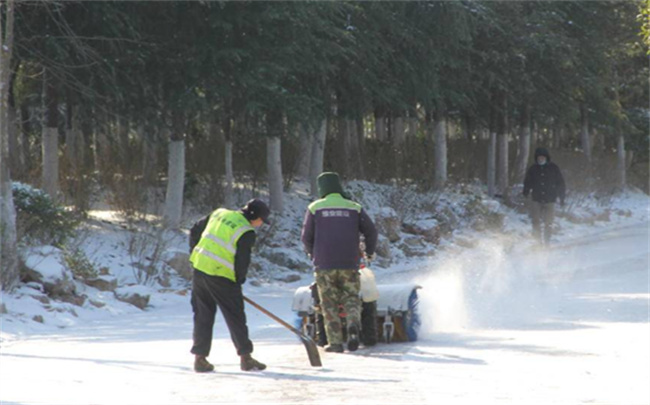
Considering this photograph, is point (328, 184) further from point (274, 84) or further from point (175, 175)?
point (175, 175)

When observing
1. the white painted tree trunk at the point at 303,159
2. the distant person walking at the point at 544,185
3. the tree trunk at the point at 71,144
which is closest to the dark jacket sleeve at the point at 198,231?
the tree trunk at the point at 71,144

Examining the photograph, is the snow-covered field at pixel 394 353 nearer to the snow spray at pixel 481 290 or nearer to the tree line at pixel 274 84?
the snow spray at pixel 481 290

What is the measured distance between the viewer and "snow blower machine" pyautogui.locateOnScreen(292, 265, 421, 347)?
43.3 feet

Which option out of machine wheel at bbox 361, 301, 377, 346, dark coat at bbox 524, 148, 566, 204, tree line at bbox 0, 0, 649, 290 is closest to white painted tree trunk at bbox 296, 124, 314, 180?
tree line at bbox 0, 0, 649, 290

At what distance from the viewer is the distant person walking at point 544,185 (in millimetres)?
25734

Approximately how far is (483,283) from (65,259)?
6543mm

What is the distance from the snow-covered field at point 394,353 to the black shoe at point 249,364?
13 cm

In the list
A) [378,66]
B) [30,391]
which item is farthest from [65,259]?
[378,66]

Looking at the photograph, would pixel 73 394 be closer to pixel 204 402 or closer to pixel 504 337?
pixel 204 402

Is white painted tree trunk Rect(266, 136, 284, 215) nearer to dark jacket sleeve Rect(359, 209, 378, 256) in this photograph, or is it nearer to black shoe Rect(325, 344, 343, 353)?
dark jacket sleeve Rect(359, 209, 378, 256)

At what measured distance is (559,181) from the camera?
25.8m

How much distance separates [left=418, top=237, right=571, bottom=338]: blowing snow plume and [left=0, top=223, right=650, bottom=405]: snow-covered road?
0.12ft

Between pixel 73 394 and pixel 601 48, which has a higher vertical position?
pixel 601 48

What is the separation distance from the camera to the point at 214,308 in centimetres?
1159
